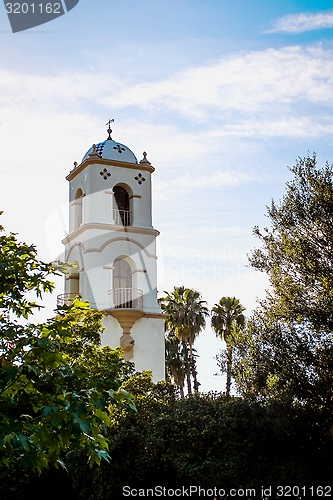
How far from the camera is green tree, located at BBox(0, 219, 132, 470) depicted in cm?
675

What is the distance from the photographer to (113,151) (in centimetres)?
2830

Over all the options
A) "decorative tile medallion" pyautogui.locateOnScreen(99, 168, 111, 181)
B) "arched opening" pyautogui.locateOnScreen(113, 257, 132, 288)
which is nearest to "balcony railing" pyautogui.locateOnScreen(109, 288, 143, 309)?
"arched opening" pyautogui.locateOnScreen(113, 257, 132, 288)

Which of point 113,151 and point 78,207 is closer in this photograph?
point 113,151

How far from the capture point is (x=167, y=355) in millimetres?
36156

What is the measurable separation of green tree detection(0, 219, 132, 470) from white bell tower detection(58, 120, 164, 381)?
56.6ft

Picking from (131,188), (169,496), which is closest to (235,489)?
(169,496)

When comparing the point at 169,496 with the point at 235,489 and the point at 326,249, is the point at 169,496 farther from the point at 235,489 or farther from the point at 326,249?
the point at 326,249

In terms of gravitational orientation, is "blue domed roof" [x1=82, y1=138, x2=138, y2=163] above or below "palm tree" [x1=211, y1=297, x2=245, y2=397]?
above

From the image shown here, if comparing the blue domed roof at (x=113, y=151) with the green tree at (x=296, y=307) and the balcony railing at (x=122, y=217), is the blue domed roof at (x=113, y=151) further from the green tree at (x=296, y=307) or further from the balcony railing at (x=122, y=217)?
the green tree at (x=296, y=307)

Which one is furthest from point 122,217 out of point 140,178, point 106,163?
point 106,163

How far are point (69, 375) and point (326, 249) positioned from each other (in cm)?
999

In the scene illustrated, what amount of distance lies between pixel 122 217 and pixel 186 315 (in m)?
11.0

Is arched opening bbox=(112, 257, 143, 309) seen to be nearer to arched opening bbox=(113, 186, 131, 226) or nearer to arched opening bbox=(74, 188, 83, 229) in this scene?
arched opening bbox=(113, 186, 131, 226)

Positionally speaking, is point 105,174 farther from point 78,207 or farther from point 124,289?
point 124,289
